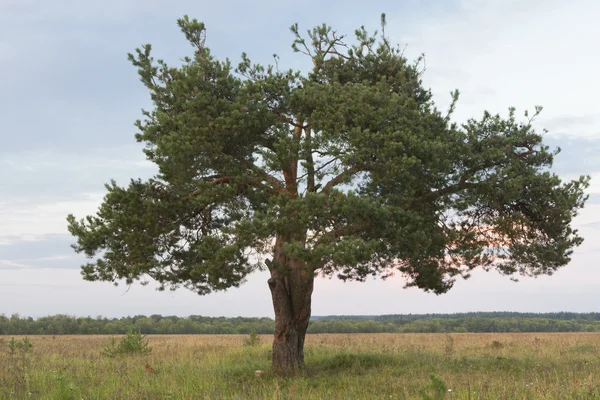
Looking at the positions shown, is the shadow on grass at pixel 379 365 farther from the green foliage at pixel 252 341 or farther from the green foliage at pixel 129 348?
the green foliage at pixel 252 341

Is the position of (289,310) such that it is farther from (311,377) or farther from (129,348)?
(129,348)

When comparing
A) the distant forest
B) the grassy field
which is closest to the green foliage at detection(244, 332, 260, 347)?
the grassy field

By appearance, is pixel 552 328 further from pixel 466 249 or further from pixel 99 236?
pixel 99 236

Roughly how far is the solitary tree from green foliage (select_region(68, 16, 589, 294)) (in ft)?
0.17

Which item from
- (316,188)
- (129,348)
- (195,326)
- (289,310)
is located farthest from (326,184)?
(195,326)

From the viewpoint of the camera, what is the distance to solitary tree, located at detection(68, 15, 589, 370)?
13.6 m

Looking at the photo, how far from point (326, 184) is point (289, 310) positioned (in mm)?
4216

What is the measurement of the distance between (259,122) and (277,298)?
5.66 m

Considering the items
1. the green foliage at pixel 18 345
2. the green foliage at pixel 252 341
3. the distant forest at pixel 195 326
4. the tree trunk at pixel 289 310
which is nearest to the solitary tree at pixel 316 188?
the tree trunk at pixel 289 310

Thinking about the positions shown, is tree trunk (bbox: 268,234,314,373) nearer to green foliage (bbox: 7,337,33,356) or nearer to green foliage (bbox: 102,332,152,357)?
green foliage (bbox: 7,337,33,356)

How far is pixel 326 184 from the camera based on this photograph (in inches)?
627

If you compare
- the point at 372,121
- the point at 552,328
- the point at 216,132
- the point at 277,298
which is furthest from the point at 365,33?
the point at 552,328

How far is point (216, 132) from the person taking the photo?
1412 centimetres

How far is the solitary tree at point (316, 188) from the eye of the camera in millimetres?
13641
